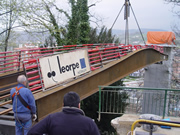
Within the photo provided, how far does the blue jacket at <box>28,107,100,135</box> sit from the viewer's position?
1.90 metres

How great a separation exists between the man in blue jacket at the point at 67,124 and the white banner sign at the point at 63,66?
344cm

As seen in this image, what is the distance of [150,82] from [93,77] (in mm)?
15905

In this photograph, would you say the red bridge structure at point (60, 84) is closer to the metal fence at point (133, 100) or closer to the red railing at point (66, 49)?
the red railing at point (66, 49)

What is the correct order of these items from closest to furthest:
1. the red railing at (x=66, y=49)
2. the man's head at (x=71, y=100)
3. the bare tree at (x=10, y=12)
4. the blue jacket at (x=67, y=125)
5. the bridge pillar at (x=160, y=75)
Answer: the blue jacket at (x=67, y=125) → the man's head at (x=71, y=100) → the red railing at (x=66, y=49) → the bare tree at (x=10, y=12) → the bridge pillar at (x=160, y=75)

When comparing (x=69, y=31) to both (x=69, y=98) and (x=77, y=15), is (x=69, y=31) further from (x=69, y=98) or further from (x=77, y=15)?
(x=69, y=98)

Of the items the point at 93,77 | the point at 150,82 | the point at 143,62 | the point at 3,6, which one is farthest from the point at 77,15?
the point at 150,82

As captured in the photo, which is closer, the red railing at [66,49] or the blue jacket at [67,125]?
the blue jacket at [67,125]

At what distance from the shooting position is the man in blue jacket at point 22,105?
13.3ft

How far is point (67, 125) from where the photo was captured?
190cm

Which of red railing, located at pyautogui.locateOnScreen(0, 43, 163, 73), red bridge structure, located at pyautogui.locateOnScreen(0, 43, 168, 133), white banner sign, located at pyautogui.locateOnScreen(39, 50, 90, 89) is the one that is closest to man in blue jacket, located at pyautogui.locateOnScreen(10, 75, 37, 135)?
red bridge structure, located at pyautogui.locateOnScreen(0, 43, 168, 133)

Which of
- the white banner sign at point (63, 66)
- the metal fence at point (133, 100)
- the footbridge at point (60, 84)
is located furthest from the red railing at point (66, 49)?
the metal fence at point (133, 100)

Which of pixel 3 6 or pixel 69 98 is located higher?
pixel 3 6

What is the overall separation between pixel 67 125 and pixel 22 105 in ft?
8.65

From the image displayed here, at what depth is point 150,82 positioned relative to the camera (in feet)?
70.1
